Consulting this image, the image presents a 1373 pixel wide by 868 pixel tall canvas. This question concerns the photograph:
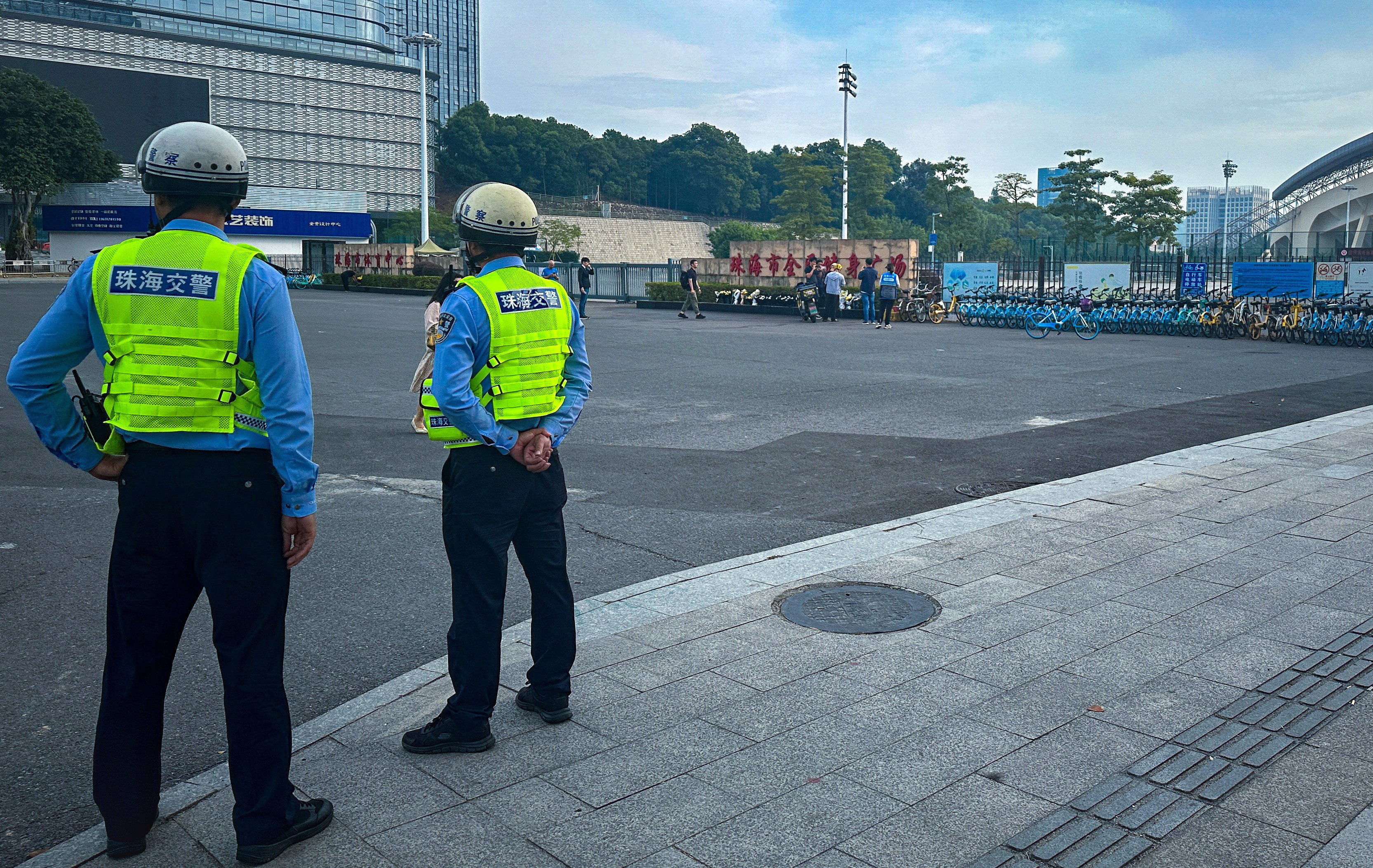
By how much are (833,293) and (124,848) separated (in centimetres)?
2759

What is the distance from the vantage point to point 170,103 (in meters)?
69.4

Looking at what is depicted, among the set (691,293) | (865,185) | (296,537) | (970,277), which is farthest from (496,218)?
(865,185)

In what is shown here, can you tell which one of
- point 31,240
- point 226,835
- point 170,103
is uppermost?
point 170,103

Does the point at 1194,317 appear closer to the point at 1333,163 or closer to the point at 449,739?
the point at 449,739

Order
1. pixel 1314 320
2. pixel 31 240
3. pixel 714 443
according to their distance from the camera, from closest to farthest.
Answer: pixel 714 443, pixel 1314 320, pixel 31 240

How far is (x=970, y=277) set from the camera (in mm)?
30531

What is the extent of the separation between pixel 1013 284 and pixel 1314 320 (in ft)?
34.6

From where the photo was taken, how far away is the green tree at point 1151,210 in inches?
2197

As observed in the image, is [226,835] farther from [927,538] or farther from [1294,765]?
[927,538]

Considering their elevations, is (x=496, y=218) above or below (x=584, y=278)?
below

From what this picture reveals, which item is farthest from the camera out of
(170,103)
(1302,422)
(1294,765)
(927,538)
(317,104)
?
(317,104)

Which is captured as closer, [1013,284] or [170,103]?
[1013,284]

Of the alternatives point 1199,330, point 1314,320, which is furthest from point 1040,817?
point 1199,330

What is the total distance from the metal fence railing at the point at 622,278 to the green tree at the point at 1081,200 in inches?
1097
